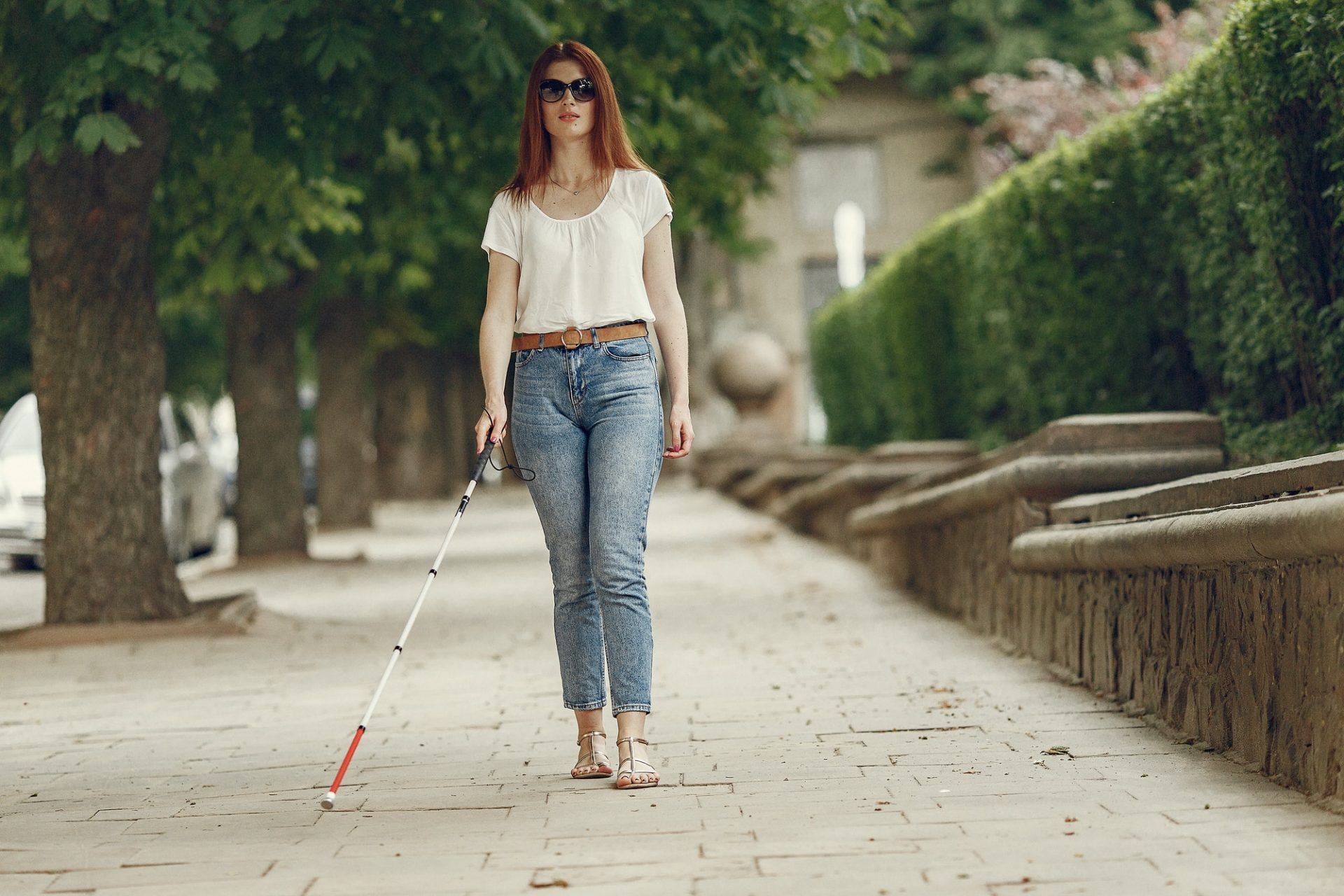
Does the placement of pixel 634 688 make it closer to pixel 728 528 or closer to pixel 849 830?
pixel 849 830

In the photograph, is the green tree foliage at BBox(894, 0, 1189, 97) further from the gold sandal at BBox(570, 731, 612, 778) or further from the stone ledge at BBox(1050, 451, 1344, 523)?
the gold sandal at BBox(570, 731, 612, 778)

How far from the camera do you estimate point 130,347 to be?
9.87 meters

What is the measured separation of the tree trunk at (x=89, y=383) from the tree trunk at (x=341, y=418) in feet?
36.2

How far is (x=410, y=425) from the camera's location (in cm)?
2830

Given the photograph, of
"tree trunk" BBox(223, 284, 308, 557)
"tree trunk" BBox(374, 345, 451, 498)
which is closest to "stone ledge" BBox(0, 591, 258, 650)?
"tree trunk" BBox(223, 284, 308, 557)

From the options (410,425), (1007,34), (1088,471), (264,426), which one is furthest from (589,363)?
(1007,34)

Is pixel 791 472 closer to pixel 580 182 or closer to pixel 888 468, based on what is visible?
pixel 888 468

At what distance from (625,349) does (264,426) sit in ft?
38.3

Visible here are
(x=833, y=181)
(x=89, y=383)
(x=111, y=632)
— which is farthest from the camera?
(x=833, y=181)

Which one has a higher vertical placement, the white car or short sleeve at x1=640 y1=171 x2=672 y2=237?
short sleeve at x1=640 y1=171 x2=672 y2=237

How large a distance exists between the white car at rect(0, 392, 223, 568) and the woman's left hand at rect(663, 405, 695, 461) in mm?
10125

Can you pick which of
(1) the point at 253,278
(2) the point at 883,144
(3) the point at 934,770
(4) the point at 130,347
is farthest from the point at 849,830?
(2) the point at 883,144

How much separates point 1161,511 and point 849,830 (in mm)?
2078

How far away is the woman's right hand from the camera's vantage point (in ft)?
17.1
